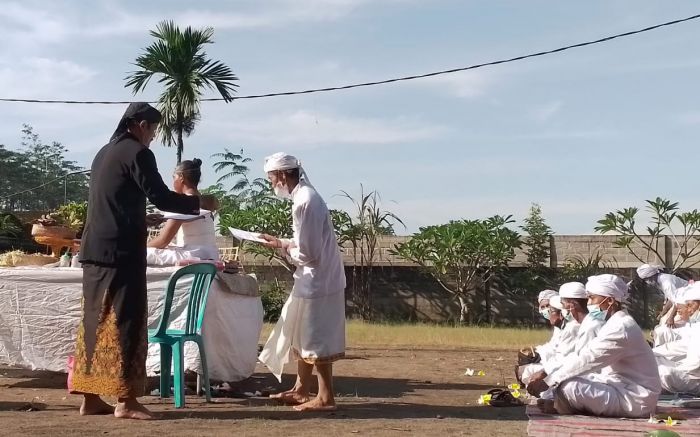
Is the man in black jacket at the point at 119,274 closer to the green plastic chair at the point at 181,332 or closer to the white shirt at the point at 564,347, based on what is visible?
the green plastic chair at the point at 181,332

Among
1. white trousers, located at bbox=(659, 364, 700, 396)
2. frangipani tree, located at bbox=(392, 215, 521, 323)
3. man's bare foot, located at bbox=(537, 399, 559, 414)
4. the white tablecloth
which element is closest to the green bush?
frangipani tree, located at bbox=(392, 215, 521, 323)

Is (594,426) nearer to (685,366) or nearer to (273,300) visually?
(685,366)

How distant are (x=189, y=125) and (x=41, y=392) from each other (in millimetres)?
13814

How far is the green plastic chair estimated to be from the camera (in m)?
6.41

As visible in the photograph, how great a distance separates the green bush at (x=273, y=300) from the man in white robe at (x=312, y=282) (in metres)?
11.0

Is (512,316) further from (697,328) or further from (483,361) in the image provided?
(697,328)

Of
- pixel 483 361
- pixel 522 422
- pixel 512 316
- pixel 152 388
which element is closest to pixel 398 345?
pixel 483 361

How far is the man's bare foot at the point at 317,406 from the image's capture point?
630 cm

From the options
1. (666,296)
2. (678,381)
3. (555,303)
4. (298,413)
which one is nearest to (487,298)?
(666,296)

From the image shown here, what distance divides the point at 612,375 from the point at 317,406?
1941 millimetres

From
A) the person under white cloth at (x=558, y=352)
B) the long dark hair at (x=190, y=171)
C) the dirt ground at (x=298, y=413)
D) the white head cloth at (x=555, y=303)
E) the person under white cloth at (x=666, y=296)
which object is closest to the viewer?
the dirt ground at (x=298, y=413)

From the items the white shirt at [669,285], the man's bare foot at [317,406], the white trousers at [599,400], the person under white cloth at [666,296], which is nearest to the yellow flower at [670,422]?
the white trousers at [599,400]

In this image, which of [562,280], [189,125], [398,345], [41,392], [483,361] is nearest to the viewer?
[41,392]

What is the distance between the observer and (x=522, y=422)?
6.09 meters
